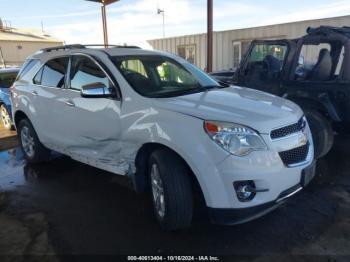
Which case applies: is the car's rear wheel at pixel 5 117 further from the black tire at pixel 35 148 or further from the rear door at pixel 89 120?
the rear door at pixel 89 120

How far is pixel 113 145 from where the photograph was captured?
3645mm

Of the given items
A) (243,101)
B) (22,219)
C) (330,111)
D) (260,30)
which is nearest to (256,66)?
(330,111)

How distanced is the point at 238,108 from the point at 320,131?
234 cm

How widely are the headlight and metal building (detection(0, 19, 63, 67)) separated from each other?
3489 cm

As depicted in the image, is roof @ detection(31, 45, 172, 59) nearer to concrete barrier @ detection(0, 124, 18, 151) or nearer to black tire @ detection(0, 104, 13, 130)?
concrete barrier @ detection(0, 124, 18, 151)

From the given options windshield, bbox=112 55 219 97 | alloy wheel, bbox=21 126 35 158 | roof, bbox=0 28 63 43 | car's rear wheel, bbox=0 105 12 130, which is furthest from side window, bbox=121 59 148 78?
roof, bbox=0 28 63 43

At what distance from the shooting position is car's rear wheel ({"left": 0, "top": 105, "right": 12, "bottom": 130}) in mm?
8469

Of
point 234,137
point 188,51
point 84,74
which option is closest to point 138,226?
point 234,137

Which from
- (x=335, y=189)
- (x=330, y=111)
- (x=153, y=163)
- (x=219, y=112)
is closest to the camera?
(x=219, y=112)

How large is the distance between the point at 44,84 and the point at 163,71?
188 centimetres

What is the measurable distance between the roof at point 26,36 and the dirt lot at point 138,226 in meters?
36.3

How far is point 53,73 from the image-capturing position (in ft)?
15.5

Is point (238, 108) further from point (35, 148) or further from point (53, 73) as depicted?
point (35, 148)

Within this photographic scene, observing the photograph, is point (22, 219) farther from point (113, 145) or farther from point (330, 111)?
point (330, 111)
